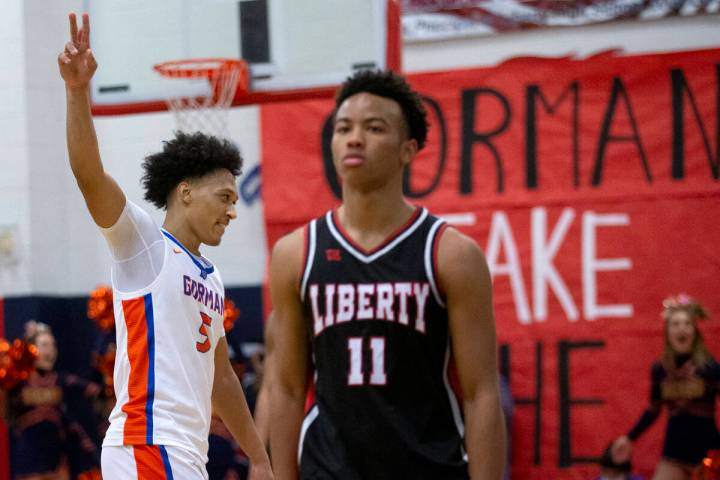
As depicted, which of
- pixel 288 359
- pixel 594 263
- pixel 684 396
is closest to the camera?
pixel 288 359

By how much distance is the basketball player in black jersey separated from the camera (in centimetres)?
360

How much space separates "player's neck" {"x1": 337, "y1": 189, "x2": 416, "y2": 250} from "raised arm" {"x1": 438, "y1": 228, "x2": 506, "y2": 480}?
0.65 feet

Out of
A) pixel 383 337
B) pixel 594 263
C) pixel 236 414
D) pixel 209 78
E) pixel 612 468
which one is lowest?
pixel 612 468

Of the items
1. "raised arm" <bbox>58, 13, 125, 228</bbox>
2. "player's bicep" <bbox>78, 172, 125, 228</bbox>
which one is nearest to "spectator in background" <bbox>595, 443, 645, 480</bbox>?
"player's bicep" <bbox>78, 172, 125, 228</bbox>

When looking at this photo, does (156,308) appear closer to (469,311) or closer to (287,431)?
(287,431)

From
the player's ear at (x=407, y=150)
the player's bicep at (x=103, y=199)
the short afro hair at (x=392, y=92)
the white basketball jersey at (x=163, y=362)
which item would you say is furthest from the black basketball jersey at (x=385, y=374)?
the player's bicep at (x=103, y=199)

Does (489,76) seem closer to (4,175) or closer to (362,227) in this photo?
(4,175)

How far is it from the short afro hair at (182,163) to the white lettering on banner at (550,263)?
531 centimetres

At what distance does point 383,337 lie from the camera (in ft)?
11.9

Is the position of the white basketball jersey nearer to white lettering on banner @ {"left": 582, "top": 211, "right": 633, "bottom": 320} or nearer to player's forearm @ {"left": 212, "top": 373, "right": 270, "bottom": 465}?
player's forearm @ {"left": 212, "top": 373, "right": 270, "bottom": 465}

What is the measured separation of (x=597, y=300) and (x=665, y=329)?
1.03m

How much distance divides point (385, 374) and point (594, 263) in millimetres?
6178

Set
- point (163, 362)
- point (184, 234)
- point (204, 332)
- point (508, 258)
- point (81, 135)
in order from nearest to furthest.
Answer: point (81, 135) → point (163, 362) → point (204, 332) → point (184, 234) → point (508, 258)

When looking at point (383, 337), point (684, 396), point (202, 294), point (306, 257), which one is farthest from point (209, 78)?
point (383, 337)
